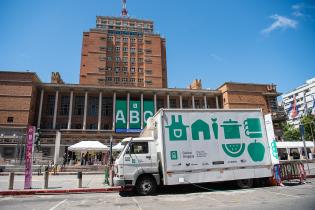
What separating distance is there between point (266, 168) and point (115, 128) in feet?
117

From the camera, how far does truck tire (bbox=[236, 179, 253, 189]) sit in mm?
11758

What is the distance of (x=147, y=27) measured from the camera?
277ft

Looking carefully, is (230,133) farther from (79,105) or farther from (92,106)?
(79,105)

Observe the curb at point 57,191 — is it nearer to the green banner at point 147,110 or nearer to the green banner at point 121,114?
the green banner at point 121,114

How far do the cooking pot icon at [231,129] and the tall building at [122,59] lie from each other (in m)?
56.1

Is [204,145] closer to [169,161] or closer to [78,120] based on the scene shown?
[169,161]

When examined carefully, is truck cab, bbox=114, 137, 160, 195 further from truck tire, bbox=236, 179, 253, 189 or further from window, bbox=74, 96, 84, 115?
window, bbox=74, 96, 84, 115

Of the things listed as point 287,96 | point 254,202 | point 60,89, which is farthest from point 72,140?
point 287,96

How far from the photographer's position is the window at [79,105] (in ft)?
159

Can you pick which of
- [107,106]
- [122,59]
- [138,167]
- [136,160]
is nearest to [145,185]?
[138,167]

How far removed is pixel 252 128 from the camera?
12.4 metres

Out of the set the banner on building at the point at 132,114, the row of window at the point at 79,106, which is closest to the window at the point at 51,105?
the row of window at the point at 79,106

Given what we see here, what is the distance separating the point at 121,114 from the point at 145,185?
3585 centimetres

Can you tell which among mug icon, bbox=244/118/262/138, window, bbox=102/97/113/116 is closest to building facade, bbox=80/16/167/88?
window, bbox=102/97/113/116
